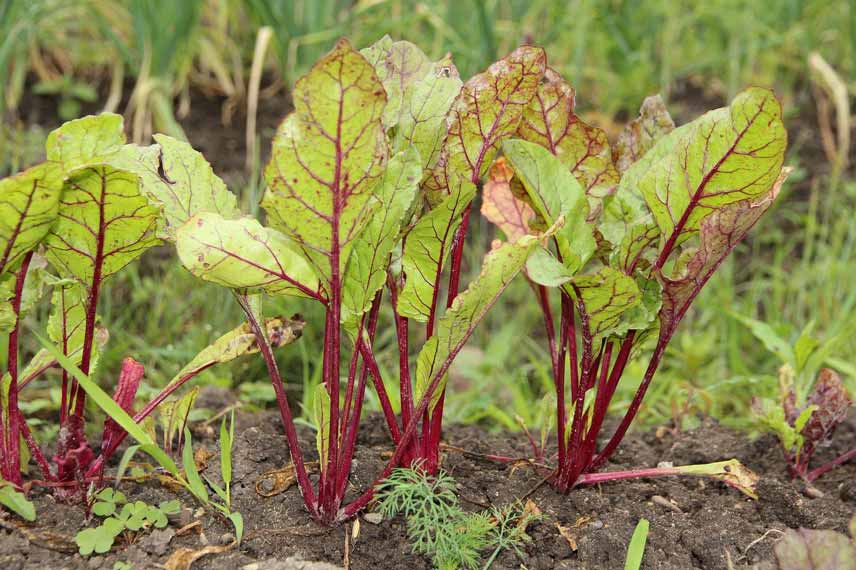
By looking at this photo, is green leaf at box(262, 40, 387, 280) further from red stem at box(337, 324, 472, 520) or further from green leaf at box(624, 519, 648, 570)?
green leaf at box(624, 519, 648, 570)

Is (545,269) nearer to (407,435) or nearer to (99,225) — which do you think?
(407,435)

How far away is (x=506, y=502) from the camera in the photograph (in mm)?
1429

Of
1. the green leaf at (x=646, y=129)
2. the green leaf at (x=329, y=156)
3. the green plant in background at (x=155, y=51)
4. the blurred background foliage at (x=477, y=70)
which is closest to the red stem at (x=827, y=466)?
the blurred background foliage at (x=477, y=70)

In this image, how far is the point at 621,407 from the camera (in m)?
2.20

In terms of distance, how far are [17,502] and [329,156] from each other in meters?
0.67

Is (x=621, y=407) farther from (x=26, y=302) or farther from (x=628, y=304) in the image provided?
(x=26, y=302)

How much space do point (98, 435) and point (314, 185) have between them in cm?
91

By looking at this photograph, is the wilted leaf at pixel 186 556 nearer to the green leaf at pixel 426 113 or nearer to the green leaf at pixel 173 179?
the green leaf at pixel 173 179

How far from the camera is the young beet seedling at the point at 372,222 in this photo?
1112 mm

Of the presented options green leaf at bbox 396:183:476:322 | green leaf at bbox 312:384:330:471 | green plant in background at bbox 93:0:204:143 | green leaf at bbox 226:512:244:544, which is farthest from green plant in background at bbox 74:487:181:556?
green plant in background at bbox 93:0:204:143

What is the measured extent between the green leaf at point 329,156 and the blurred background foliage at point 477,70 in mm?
1004

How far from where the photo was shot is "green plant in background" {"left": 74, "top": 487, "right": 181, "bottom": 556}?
4.09 feet

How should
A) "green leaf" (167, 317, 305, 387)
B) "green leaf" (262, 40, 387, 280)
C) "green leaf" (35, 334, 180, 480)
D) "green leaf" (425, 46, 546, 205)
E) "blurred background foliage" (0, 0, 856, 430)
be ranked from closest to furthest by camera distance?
1. "green leaf" (262, 40, 387, 280)
2. "green leaf" (35, 334, 180, 480)
3. "green leaf" (425, 46, 546, 205)
4. "green leaf" (167, 317, 305, 387)
5. "blurred background foliage" (0, 0, 856, 430)

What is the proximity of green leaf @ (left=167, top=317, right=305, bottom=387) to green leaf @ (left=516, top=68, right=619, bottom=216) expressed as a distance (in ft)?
1.66
